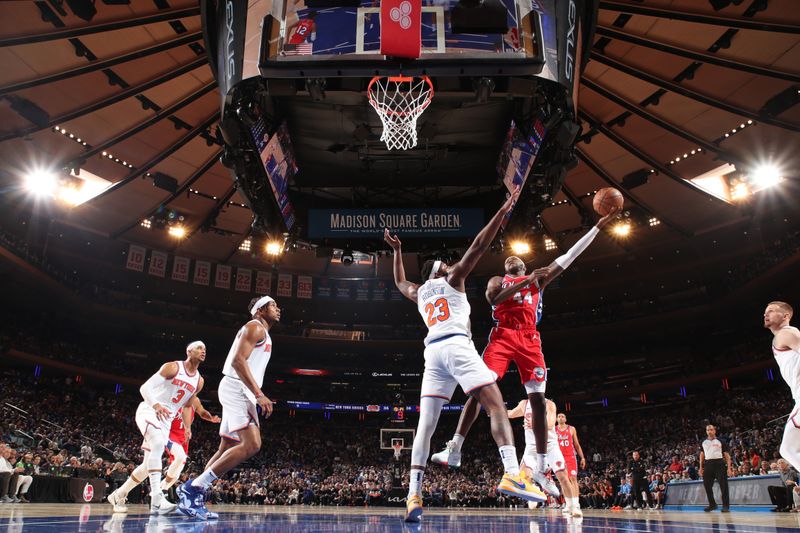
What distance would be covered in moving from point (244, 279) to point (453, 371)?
29345 mm

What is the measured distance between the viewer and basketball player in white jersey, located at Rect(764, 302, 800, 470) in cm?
601

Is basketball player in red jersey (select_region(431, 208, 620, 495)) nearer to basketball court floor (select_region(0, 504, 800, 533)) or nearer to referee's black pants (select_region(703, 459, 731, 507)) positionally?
basketball court floor (select_region(0, 504, 800, 533))

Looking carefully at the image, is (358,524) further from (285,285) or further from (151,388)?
(285,285)

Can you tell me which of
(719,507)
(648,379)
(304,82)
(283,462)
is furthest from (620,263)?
(304,82)

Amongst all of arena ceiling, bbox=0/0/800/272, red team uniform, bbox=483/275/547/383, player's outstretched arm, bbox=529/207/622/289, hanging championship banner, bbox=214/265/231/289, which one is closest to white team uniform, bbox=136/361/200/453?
red team uniform, bbox=483/275/547/383

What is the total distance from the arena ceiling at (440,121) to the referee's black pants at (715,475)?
25.3 feet

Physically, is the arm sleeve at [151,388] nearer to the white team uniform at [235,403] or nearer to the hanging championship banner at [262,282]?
the white team uniform at [235,403]

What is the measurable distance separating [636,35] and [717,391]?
84.1ft

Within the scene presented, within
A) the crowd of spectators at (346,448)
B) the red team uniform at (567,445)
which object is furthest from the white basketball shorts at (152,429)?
the crowd of spectators at (346,448)

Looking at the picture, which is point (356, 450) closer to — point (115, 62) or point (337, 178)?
point (337, 178)

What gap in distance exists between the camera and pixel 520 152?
1184 cm

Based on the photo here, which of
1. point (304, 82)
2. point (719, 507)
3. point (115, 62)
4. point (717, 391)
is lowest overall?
point (719, 507)

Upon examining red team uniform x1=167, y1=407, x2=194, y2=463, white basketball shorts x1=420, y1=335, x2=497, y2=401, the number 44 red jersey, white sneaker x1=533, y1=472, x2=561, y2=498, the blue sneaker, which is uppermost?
the number 44 red jersey

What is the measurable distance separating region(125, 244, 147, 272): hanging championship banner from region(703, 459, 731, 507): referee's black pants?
26.8 meters
